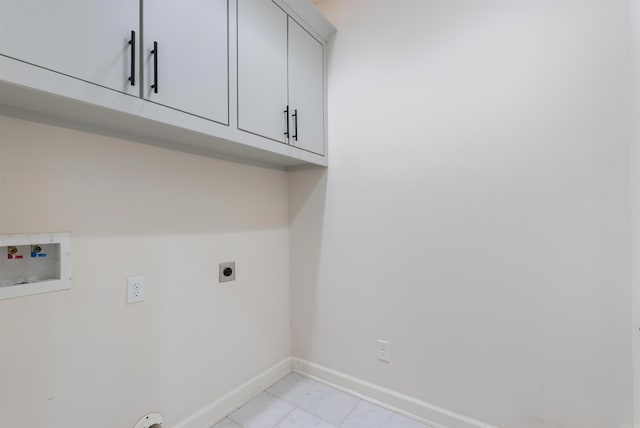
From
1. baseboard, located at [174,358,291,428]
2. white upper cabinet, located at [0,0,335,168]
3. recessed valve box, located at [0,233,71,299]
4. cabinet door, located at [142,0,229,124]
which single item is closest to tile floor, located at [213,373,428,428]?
baseboard, located at [174,358,291,428]

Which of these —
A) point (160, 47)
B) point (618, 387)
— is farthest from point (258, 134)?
point (618, 387)

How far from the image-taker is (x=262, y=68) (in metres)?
1.53

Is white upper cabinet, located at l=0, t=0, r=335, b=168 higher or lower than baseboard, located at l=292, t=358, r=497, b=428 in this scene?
higher

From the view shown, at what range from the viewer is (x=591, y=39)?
4.06ft

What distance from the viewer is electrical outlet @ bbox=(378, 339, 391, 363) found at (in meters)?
1.77

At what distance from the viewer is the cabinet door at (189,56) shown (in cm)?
108

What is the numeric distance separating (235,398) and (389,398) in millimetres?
959

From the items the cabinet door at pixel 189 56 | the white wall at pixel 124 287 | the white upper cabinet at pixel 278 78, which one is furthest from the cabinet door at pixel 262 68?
the white wall at pixel 124 287

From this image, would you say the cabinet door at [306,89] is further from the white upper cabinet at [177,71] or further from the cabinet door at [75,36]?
the cabinet door at [75,36]

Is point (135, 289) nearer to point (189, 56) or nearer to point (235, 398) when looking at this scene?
point (235, 398)

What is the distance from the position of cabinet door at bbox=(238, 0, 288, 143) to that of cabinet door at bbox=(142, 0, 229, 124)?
0.10 m

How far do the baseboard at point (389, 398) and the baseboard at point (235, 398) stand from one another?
158 mm

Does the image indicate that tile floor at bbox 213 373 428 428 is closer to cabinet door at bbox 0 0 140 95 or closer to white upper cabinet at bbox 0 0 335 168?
white upper cabinet at bbox 0 0 335 168

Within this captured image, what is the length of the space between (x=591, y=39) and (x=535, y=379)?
1577 millimetres
